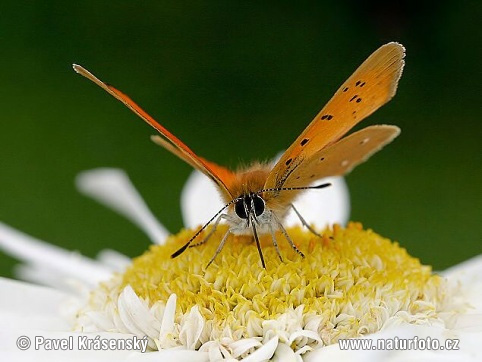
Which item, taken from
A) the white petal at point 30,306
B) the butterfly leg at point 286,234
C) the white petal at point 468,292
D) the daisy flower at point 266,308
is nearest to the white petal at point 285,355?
the daisy flower at point 266,308

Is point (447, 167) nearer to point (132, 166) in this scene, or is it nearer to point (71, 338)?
point (132, 166)

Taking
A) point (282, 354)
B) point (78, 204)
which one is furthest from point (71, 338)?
point (78, 204)

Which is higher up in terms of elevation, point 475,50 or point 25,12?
point 25,12

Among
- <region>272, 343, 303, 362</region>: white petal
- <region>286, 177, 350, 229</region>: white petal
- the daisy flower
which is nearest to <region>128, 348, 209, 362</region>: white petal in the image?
the daisy flower

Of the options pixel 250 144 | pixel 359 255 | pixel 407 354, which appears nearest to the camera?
pixel 407 354

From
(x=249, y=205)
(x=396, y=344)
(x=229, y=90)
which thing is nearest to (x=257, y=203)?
(x=249, y=205)

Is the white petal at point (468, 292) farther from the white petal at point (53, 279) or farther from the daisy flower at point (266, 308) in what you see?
the white petal at point (53, 279)
